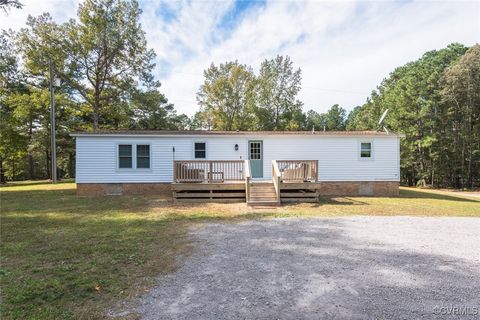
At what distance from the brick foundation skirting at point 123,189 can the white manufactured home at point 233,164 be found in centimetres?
4

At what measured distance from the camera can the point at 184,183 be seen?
985cm

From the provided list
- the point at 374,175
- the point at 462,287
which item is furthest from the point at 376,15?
the point at 462,287

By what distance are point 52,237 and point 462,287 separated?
6.84 m

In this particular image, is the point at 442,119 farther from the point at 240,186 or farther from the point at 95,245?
the point at 95,245

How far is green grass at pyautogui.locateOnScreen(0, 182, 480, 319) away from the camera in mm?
2822

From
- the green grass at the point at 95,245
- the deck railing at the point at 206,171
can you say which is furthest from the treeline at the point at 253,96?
the green grass at the point at 95,245

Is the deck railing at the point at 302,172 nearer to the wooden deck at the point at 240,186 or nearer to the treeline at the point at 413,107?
the wooden deck at the point at 240,186

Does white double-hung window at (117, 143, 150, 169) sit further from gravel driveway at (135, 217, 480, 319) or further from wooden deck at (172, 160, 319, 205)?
gravel driveway at (135, 217, 480, 319)

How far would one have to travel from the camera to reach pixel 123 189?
449 inches

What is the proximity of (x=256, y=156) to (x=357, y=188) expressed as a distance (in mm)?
5004

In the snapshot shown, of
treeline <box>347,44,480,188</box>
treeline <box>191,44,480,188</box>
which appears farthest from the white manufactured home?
treeline <box>347,44,480,188</box>

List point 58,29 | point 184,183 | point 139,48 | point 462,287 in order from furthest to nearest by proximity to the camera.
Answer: point 139,48 < point 58,29 < point 184,183 < point 462,287

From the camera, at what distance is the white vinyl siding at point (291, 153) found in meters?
11.5

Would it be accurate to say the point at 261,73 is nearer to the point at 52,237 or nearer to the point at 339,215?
the point at 339,215
